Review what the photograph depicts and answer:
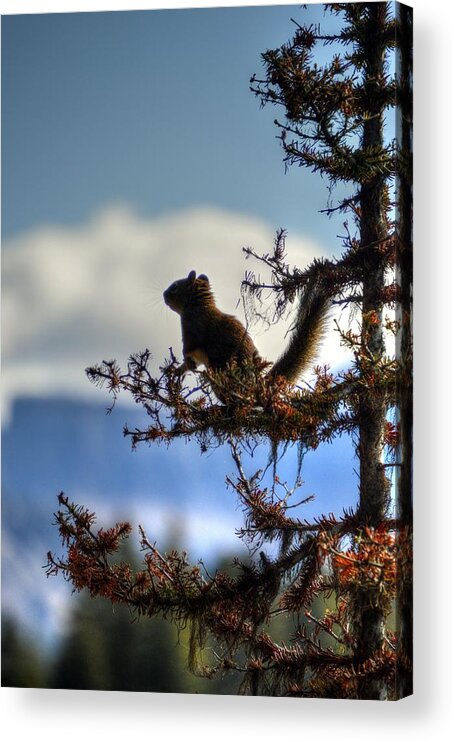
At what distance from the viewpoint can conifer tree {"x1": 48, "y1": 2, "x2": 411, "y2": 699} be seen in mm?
4398

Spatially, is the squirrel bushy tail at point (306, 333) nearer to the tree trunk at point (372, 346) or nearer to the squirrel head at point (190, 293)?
the tree trunk at point (372, 346)

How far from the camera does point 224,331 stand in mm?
4543

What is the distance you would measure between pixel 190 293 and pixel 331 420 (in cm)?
53

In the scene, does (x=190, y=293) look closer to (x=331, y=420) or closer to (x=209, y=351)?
(x=209, y=351)

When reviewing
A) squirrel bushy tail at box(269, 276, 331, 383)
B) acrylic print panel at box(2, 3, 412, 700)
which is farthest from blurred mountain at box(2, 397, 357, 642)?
squirrel bushy tail at box(269, 276, 331, 383)

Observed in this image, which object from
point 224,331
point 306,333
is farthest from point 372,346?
point 224,331

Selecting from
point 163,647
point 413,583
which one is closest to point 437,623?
point 413,583

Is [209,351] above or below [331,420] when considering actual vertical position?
above

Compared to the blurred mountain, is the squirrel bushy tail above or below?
above

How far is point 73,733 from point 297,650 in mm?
710

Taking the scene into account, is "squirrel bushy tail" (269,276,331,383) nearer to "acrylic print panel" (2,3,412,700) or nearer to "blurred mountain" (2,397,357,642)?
"acrylic print panel" (2,3,412,700)

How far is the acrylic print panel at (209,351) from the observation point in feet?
14.5

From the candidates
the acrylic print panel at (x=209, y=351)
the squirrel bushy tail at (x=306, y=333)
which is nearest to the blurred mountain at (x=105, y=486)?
the acrylic print panel at (x=209, y=351)

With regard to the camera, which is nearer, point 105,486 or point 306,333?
point 306,333
